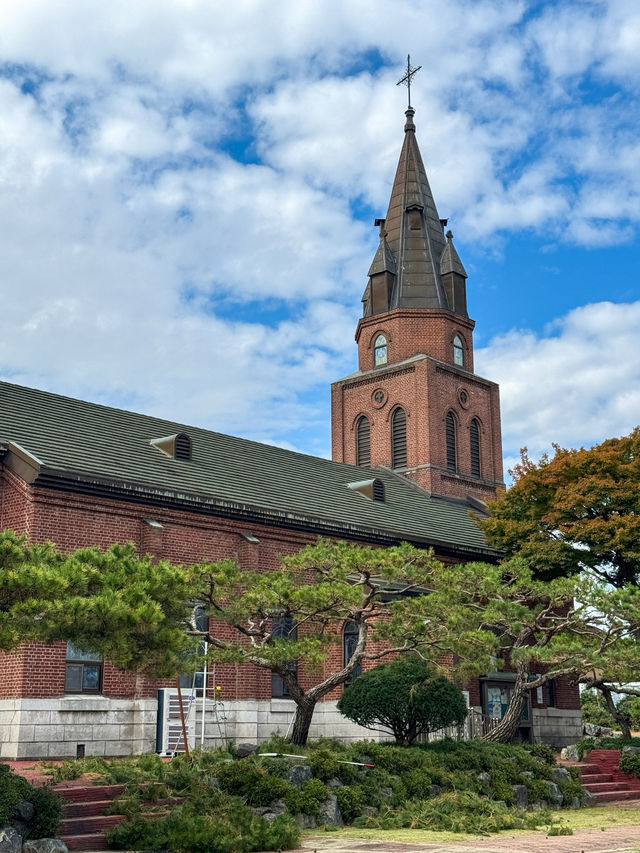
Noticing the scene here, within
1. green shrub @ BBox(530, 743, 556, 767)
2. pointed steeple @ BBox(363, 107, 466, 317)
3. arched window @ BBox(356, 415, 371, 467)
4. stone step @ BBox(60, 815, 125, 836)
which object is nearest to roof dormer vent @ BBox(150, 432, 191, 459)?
green shrub @ BBox(530, 743, 556, 767)

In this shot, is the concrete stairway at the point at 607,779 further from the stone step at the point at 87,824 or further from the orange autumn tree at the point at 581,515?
the stone step at the point at 87,824

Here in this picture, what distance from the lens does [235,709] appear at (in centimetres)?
2611

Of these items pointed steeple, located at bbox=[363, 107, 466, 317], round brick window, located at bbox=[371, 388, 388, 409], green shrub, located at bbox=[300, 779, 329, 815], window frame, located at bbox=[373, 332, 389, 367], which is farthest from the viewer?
pointed steeple, located at bbox=[363, 107, 466, 317]

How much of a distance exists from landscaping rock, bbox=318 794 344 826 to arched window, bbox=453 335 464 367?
32.3 metres

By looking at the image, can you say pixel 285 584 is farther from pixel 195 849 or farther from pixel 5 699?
pixel 5 699

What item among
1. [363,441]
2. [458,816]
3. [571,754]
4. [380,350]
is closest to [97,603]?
[458,816]

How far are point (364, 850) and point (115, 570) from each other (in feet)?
18.4

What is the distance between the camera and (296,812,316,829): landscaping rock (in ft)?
55.8

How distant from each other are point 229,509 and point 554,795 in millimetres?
11406

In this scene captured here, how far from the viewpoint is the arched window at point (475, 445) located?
46750mm

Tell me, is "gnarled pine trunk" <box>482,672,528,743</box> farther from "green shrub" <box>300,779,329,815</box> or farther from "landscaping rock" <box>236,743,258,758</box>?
"green shrub" <box>300,779,329,815</box>

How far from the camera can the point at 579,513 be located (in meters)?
32.6

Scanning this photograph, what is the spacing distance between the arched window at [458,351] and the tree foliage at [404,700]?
2676 centimetres

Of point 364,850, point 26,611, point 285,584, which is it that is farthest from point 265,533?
point 26,611
